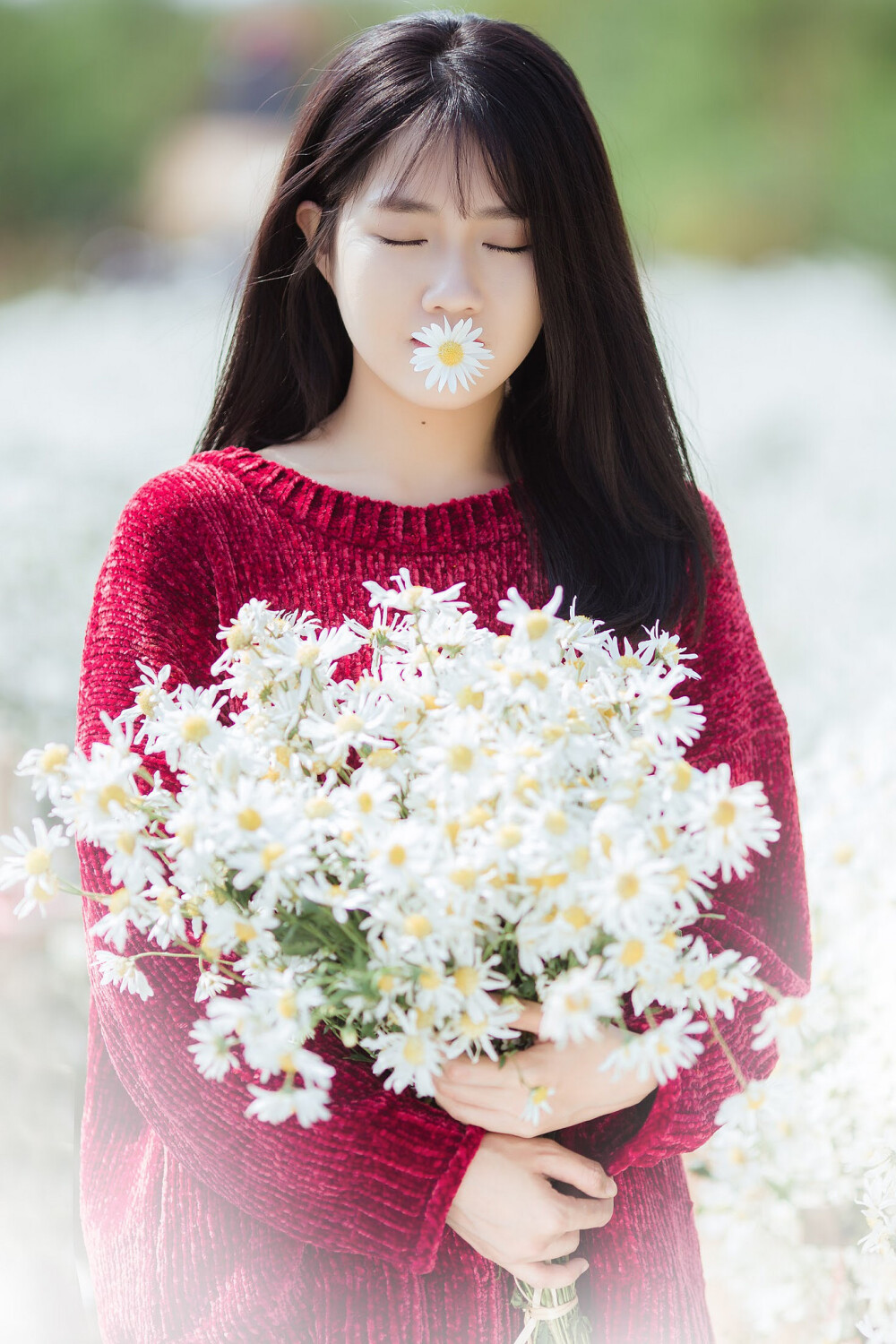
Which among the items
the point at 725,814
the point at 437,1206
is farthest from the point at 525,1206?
the point at 725,814

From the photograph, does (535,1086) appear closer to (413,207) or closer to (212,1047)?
(212,1047)

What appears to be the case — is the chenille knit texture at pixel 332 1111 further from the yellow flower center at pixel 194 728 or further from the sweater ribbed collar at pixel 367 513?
the yellow flower center at pixel 194 728

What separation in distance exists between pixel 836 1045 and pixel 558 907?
2.80ft

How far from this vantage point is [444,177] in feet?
2.68

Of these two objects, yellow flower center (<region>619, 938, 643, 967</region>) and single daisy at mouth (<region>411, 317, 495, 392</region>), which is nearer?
yellow flower center (<region>619, 938, 643, 967</region>)

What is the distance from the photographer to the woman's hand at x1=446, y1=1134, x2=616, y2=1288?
686mm

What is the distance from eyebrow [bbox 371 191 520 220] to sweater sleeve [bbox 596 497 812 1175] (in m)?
0.33

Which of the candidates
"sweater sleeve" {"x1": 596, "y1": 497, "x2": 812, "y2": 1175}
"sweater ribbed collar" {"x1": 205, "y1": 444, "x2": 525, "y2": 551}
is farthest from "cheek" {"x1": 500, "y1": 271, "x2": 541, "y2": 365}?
"sweater sleeve" {"x1": 596, "y1": 497, "x2": 812, "y2": 1175}

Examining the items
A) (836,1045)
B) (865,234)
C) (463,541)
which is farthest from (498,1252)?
(865,234)

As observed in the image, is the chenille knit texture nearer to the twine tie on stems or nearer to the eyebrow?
the twine tie on stems

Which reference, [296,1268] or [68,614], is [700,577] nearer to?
[296,1268]

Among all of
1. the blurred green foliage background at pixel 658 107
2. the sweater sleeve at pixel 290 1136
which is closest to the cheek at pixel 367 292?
the sweater sleeve at pixel 290 1136

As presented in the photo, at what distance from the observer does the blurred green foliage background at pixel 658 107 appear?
2.33 meters

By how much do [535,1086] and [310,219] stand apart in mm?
664
